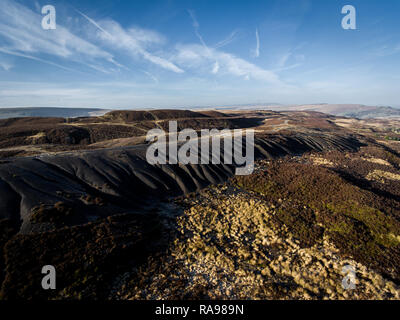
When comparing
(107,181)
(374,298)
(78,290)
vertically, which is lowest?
(374,298)

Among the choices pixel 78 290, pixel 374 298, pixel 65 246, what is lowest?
pixel 374 298

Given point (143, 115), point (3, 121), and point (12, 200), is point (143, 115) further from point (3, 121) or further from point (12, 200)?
point (12, 200)

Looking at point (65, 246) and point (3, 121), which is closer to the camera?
point (65, 246)

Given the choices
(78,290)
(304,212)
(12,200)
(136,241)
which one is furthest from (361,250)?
(12,200)

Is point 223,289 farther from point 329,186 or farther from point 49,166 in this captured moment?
point 49,166

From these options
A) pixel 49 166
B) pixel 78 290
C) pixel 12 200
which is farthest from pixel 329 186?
pixel 49 166

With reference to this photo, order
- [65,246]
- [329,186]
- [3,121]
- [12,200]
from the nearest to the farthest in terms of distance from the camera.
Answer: [65,246], [12,200], [329,186], [3,121]
